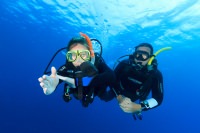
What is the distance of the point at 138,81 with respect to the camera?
667 cm

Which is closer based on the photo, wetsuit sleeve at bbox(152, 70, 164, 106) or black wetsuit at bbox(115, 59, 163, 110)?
black wetsuit at bbox(115, 59, 163, 110)

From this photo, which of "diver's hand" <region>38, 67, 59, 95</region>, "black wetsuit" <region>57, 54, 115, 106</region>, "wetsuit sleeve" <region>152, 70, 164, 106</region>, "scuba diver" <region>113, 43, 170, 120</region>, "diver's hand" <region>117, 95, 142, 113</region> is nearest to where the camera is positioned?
"diver's hand" <region>38, 67, 59, 95</region>

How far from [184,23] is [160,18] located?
6.74 feet

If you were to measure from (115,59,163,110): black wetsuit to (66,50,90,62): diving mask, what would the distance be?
6.30 ft

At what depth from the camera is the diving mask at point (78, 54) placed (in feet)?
16.2

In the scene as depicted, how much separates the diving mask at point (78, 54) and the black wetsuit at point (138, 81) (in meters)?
1.92

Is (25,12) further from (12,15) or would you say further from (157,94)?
(157,94)

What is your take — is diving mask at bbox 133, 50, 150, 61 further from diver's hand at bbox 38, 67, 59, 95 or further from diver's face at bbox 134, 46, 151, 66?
diver's hand at bbox 38, 67, 59, 95

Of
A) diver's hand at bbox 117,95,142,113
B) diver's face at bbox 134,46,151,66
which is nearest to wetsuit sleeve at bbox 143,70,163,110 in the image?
diver's face at bbox 134,46,151,66

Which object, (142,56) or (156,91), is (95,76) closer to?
(142,56)

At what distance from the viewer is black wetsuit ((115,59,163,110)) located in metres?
6.57

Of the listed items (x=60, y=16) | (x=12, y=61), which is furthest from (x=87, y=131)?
(x=12, y=61)

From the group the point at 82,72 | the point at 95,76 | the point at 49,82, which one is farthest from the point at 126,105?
the point at 49,82

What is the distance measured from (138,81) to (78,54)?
2.52m
